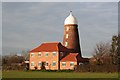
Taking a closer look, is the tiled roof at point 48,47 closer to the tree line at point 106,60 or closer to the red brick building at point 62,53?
the red brick building at point 62,53

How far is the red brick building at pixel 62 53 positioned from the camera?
64.9 metres

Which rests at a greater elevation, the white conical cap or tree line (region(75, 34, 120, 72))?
the white conical cap

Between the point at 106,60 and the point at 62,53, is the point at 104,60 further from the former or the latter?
the point at 62,53

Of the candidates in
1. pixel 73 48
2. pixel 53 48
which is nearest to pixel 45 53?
pixel 53 48

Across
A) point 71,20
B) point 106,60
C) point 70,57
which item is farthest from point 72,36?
point 106,60

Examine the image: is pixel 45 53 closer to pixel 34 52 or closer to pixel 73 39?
pixel 34 52

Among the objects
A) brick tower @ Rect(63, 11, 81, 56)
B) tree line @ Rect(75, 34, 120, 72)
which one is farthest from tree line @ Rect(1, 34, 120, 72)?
brick tower @ Rect(63, 11, 81, 56)

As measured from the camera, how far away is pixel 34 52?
2726 inches

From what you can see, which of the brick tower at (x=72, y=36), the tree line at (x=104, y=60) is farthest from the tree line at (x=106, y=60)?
the brick tower at (x=72, y=36)

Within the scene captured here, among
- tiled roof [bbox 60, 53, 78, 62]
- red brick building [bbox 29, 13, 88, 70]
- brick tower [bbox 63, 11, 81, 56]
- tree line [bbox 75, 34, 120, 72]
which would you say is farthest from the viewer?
brick tower [bbox 63, 11, 81, 56]

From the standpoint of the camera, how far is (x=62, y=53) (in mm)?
66812

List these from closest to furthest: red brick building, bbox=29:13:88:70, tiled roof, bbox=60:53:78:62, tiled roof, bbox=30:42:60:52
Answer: tiled roof, bbox=60:53:78:62 → red brick building, bbox=29:13:88:70 → tiled roof, bbox=30:42:60:52

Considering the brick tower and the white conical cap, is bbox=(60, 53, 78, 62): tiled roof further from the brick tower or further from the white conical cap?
the white conical cap

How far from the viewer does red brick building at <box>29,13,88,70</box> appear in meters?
64.9
